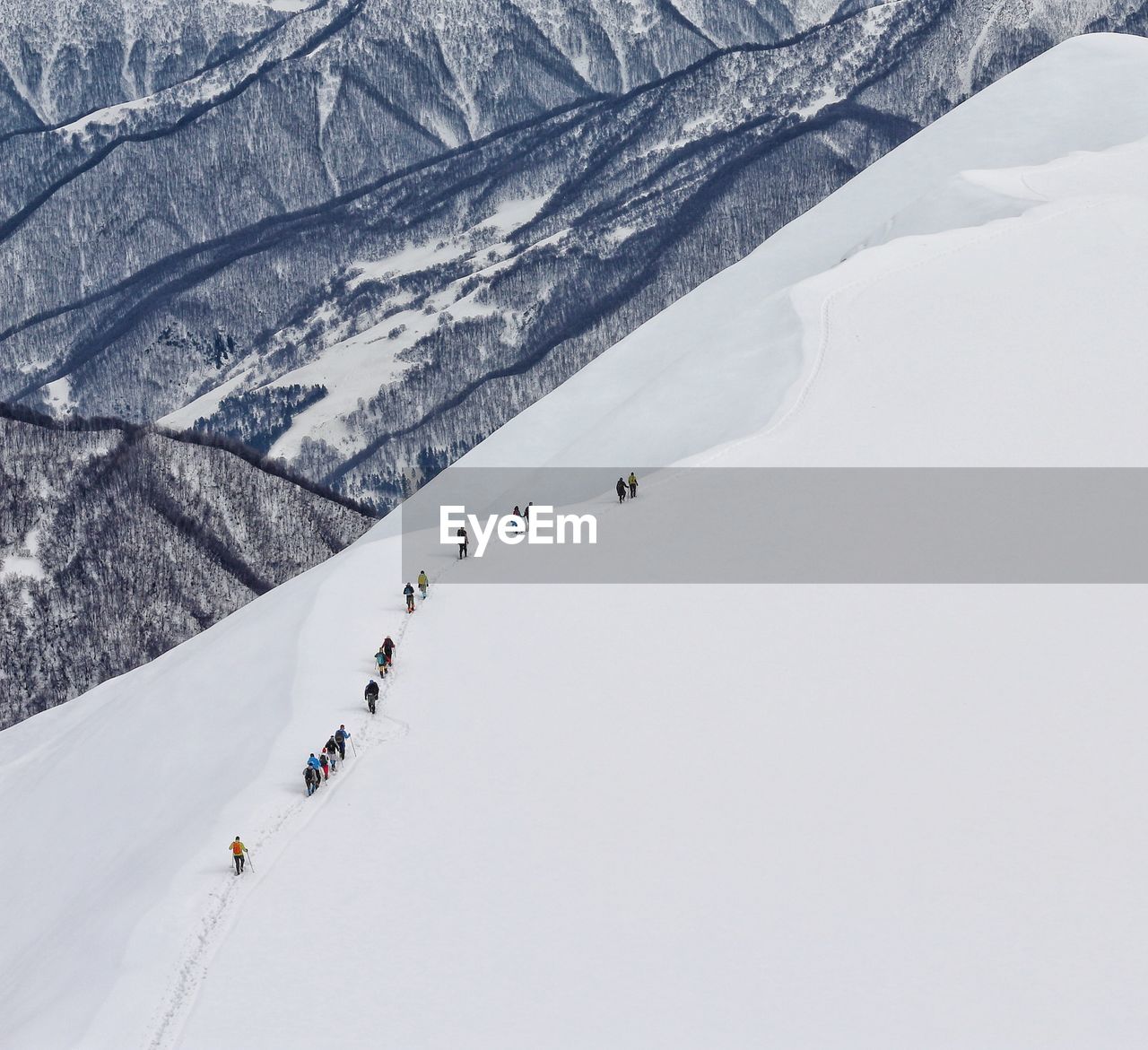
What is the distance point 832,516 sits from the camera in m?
69.2

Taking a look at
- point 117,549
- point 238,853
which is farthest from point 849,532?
point 117,549

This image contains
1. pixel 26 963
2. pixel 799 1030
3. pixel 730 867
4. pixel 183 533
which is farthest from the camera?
pixel 183 533

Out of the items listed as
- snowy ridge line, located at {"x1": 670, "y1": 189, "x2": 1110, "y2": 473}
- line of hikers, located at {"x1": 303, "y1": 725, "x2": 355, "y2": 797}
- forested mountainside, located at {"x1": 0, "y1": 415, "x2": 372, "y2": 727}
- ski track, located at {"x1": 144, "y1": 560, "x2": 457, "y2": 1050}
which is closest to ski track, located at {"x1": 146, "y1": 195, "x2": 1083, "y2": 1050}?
ski track, located at {"x1": 144, "y1": 560, "x2": 457, "y2": 1050}

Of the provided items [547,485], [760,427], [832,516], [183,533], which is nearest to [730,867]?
[832,516]

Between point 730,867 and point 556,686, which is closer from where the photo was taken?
point 730,867

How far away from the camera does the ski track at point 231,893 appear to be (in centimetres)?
4175

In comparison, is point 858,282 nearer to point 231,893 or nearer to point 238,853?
point 238,853

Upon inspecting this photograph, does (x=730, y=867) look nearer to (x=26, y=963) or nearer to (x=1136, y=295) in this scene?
(x=26, y=963)

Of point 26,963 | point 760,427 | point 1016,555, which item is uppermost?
point 760,427

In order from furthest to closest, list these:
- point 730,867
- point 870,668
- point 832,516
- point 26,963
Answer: point 832,516 < point 870,668 < point 26,963 < point 730,867

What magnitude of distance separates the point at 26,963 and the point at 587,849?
19.5m

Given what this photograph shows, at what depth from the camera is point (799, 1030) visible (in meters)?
40.2

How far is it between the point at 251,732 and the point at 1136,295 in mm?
58776

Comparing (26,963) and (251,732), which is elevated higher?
(251,732)
